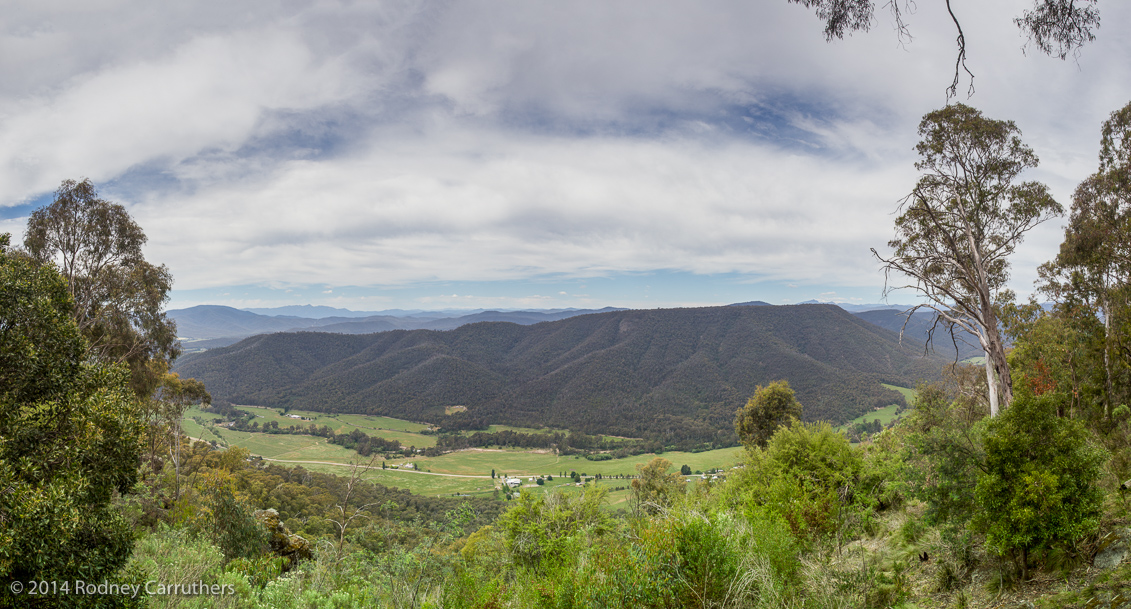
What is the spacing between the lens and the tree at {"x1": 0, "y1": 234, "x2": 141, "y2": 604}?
15.6ft

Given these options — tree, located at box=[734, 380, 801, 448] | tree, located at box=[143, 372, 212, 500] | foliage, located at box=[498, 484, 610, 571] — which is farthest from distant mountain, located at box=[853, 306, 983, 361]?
tree, located at box=[143, 372, 212, 500]

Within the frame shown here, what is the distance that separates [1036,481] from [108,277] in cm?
2618

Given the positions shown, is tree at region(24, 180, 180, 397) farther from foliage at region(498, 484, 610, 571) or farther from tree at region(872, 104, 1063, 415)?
tree at region(872, 104, 1063, 415)

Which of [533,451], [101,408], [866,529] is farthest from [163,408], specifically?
[533,451]

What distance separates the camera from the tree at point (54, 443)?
4.77 m

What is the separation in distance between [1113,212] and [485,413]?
122m

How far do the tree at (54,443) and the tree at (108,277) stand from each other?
37.0 ft

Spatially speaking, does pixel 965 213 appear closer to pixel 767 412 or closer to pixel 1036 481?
pixel 1036 481

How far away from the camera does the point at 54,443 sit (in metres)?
5.91

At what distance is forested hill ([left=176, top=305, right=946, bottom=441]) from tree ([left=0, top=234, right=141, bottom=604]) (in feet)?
315

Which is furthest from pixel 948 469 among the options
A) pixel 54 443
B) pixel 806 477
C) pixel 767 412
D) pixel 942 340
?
pixel 942 340

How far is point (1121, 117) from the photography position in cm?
1209

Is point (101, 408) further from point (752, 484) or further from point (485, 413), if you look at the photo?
point (485, 413)

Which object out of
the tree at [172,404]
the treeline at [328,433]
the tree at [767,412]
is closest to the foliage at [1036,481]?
the tree at [767,412]
